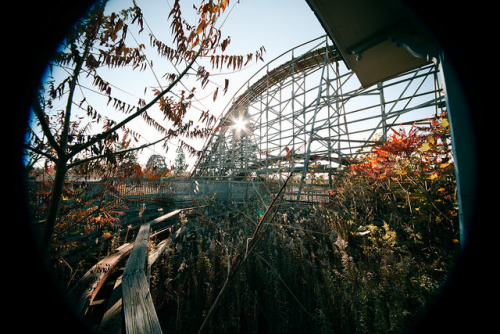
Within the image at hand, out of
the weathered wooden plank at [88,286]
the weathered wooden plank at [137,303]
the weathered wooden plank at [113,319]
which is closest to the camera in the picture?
the weathered wooden plank at [137,303]

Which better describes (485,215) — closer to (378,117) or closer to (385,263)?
(385,263)

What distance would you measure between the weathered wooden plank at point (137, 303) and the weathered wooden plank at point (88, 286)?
1.83 feet

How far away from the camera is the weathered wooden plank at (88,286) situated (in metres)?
1.38

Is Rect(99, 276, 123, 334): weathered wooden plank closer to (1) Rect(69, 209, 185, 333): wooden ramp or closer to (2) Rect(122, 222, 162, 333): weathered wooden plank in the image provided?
(1) Rect(69, 209, 185, 333): wooden ramp

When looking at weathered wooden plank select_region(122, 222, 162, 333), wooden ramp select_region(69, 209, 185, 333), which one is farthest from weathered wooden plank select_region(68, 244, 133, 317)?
weathered wooden plank select_region(122, 222, 162, 333)

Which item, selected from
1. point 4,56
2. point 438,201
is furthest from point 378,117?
point 4,56

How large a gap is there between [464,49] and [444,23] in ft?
0.64

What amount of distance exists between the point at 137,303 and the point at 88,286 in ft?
4.13

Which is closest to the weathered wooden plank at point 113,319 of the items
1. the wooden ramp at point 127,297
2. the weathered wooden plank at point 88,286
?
the wooden ramp at point 127,297

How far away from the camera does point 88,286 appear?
1.55 meters

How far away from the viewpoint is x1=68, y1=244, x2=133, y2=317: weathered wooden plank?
4.51ft

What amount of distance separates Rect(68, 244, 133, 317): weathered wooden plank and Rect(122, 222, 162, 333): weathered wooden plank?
1.83ft

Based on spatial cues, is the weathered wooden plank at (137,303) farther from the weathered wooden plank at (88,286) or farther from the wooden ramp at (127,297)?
the weathered wooden plank at (88,286)

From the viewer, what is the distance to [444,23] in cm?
82
